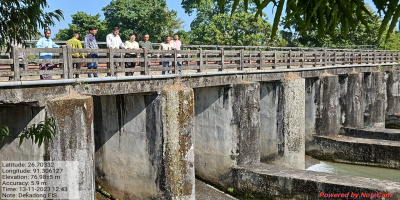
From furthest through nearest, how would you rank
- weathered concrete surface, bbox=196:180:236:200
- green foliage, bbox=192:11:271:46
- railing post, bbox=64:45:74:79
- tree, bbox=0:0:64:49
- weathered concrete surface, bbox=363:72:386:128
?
green foliage, bbox=192:11:271:46
weathered concrete surface, bbox=363:72:386:128
weathered concrete surface, bbox=196:180:236:200
railing post, bbox=64:45:74:79
tree, bbox=0:0:64:49

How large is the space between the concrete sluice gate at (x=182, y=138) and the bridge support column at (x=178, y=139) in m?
0.03

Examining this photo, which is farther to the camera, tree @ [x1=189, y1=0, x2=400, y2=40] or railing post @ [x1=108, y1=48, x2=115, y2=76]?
railing post @ [x1=108, y1=48, x2=115, y2=76]

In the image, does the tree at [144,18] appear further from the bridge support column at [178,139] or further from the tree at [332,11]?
the tree at [332,11]

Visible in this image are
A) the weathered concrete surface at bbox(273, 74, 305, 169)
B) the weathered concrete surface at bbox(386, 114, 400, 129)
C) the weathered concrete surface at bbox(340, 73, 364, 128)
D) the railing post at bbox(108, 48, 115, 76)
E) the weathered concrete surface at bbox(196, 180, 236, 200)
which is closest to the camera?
the railing post at bbox(108, 48, 115, 76)

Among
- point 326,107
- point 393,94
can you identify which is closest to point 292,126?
point 326,107

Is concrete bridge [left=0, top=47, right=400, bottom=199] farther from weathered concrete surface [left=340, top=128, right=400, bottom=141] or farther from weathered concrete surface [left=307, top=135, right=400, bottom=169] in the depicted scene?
weathered concrete surface [left=340, top=128, right=400, bottom=141]

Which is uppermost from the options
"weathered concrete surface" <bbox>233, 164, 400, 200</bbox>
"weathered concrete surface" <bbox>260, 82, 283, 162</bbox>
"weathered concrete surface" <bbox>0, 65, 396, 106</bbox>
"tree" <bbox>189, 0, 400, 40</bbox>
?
"tree" <bbox>189, 0, 400, 40</bbox>

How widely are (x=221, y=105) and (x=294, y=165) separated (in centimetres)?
467

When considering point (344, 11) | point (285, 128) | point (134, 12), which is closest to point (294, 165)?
point (285, 128)

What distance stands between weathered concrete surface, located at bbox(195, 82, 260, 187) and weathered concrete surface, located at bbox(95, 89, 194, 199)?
9.40ft

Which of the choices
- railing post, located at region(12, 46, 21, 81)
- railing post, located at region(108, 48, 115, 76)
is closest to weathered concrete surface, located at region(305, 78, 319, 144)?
railing post, located at region(108, 48, 115, 76)
